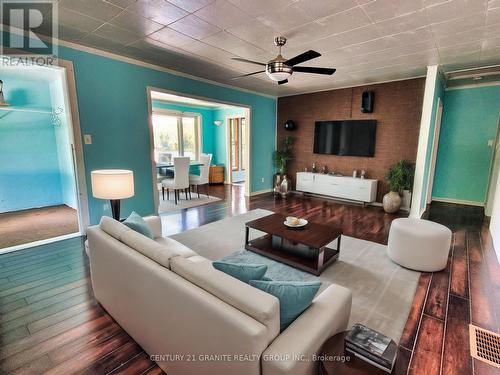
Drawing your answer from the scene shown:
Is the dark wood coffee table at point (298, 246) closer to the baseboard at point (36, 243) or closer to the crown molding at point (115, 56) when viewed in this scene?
the baseboard at point (36, 243)

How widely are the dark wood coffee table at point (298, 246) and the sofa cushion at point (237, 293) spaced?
1.50m

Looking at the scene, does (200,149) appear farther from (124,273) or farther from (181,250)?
(124,273)

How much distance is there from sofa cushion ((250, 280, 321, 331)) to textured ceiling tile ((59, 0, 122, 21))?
112 inches

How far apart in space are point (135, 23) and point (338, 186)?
4.82 meters

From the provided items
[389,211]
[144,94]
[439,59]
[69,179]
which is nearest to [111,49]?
[144,94]

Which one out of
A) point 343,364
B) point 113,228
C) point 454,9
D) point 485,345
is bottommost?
point 485,345

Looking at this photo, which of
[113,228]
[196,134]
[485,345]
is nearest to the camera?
[485,345]

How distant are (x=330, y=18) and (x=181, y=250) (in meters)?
2.72

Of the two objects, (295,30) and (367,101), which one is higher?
(295,30)

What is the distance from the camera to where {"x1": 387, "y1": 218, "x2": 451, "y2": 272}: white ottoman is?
261 cm

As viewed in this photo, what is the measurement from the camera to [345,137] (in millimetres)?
5789

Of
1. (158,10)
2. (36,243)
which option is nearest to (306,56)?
(158,10)

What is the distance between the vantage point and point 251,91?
604cm

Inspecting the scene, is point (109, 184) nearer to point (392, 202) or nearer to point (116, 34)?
point (116, 34)
